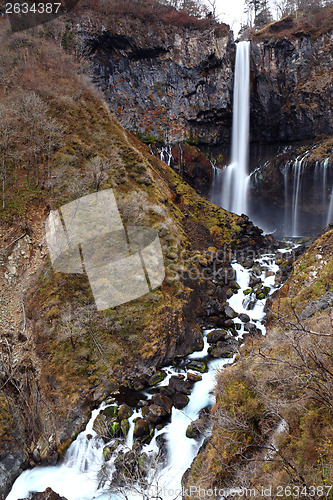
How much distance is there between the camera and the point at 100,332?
42.1 feet

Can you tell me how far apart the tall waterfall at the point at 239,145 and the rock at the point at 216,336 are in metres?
19.3

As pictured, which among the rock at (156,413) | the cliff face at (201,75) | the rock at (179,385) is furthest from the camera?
the cliff face at (201,75)

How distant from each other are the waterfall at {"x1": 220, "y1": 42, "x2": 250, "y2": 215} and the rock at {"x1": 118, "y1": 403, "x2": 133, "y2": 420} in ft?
80.1

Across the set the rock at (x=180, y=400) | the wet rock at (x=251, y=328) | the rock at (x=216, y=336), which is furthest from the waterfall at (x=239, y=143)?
the rock at (x=180, y=400)

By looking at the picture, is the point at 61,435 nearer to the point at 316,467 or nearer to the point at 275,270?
the point at 316,467

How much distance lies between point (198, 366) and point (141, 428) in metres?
3.70

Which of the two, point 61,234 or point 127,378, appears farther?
point 61,234

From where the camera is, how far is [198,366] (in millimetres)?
12242

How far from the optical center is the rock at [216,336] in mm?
13873

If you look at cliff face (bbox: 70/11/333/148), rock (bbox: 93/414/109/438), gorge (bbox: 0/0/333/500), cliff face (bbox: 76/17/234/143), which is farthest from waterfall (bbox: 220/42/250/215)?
rock (bbox: 93/414/109/438)

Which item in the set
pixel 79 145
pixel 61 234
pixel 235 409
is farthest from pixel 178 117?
pixel 235 409

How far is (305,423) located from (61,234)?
43.1 feet

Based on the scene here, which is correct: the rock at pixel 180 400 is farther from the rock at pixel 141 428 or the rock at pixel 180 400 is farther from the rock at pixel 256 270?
the rock at pixel 256 270

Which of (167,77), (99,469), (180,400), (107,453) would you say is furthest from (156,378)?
(167,77)
